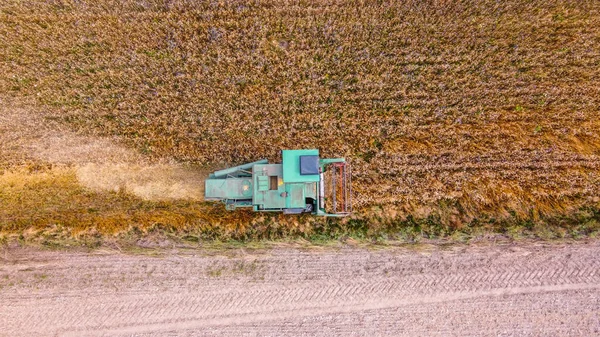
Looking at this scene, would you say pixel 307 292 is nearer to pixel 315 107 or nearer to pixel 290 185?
pixel 290 185

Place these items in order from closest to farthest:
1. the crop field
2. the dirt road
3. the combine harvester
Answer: the combine harvester
the dirt road
the crop field

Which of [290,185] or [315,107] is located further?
[315,107]

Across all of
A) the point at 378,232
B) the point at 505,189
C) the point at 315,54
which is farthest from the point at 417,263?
the point at 315,54

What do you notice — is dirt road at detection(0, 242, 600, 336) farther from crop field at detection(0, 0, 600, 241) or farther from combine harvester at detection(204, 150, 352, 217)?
combine harvester at detection(204, 150, 352, 217)

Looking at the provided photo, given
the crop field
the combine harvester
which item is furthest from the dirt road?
the combine harvester

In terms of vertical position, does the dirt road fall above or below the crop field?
below

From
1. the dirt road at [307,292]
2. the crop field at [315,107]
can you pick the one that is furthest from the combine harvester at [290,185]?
the dirt road at [307,292]

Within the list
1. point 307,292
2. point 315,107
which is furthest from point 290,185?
point 307,292
